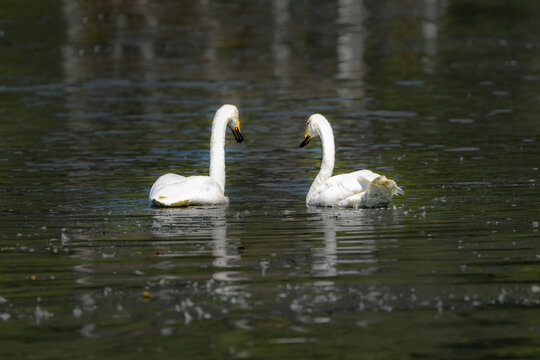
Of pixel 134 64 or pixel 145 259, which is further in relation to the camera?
pixel 134 64

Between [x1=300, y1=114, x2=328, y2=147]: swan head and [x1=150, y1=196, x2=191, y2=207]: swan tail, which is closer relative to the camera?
[x1=150, y1=196, x2=191, y2=207]: swan tail

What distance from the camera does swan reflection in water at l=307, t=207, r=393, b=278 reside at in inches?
497

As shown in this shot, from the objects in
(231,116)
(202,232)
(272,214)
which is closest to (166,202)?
(272,214)

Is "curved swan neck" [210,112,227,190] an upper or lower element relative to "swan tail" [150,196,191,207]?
upper

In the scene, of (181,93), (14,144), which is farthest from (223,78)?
(14,144)

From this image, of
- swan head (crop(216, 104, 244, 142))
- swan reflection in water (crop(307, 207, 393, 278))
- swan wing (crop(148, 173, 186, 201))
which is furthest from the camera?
swan head (crop(216, 104, 244, 142))

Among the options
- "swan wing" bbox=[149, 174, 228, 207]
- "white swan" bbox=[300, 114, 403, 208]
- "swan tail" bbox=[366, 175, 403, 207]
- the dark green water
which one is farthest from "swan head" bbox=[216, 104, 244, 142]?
"swan tail" bbox=[366, 175, 403, 207]

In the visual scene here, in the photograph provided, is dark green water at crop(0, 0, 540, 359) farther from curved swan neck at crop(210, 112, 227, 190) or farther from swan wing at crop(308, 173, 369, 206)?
curved swan neck at crop(210, 112, 227, 190)

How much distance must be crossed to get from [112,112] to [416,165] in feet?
45.9

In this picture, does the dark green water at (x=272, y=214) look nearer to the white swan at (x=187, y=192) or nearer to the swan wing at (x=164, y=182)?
the white swan at (x=187, y=192)

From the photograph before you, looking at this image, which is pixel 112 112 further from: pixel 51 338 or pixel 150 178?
pixel 51 338

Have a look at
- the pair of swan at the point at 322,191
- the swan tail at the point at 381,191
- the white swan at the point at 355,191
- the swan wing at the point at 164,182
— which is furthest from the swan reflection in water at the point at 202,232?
the swan tail at the point at 381,191

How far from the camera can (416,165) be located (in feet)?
73.4

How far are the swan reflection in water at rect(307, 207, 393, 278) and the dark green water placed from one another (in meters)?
0.05
